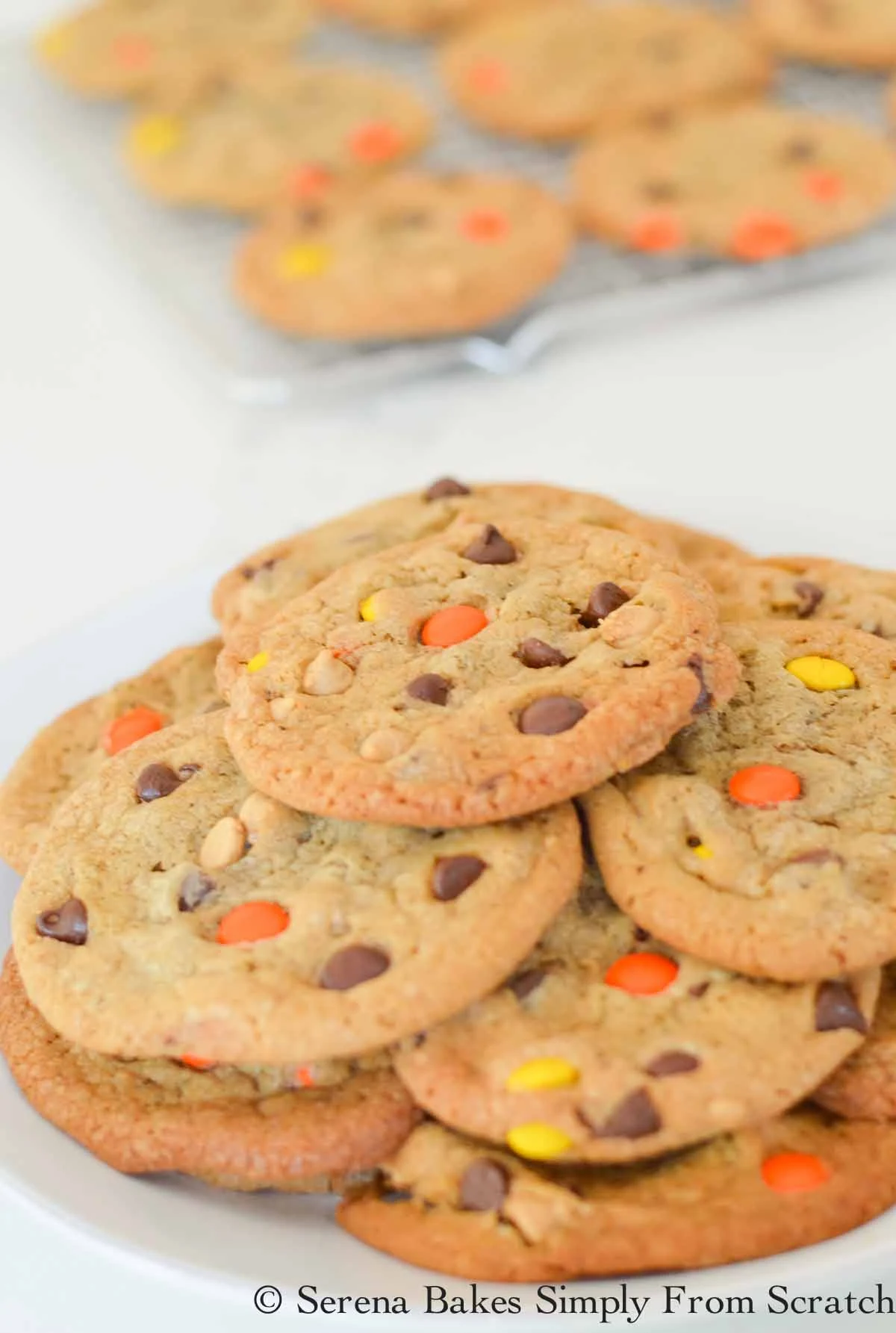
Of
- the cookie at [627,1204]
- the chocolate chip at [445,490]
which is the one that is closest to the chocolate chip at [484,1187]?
the cookie at [627,1204]

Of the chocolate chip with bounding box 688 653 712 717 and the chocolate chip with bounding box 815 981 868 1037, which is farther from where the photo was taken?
the chocolate chip with bounding box 688 653 712 717

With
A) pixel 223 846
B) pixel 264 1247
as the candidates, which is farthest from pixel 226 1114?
pixel 223 846

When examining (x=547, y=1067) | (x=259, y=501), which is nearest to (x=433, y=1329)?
(x=547, y=1067)

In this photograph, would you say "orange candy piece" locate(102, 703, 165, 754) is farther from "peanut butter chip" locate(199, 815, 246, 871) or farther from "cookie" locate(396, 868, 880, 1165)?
"cookie" locate(396, 868, 880, 1165)

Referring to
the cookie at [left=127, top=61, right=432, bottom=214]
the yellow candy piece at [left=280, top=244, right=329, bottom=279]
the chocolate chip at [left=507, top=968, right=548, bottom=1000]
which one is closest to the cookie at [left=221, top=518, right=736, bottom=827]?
the chocolate chip at [left=507, top=968, right=548, bottom=1000]

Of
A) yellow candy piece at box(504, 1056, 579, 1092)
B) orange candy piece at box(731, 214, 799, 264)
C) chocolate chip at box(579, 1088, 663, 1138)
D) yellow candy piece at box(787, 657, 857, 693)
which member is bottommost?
orange candy piece at box(731, 214, 799, 264)

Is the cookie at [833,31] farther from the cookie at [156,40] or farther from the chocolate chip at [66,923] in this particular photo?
the chocolate chip at [66,923]
